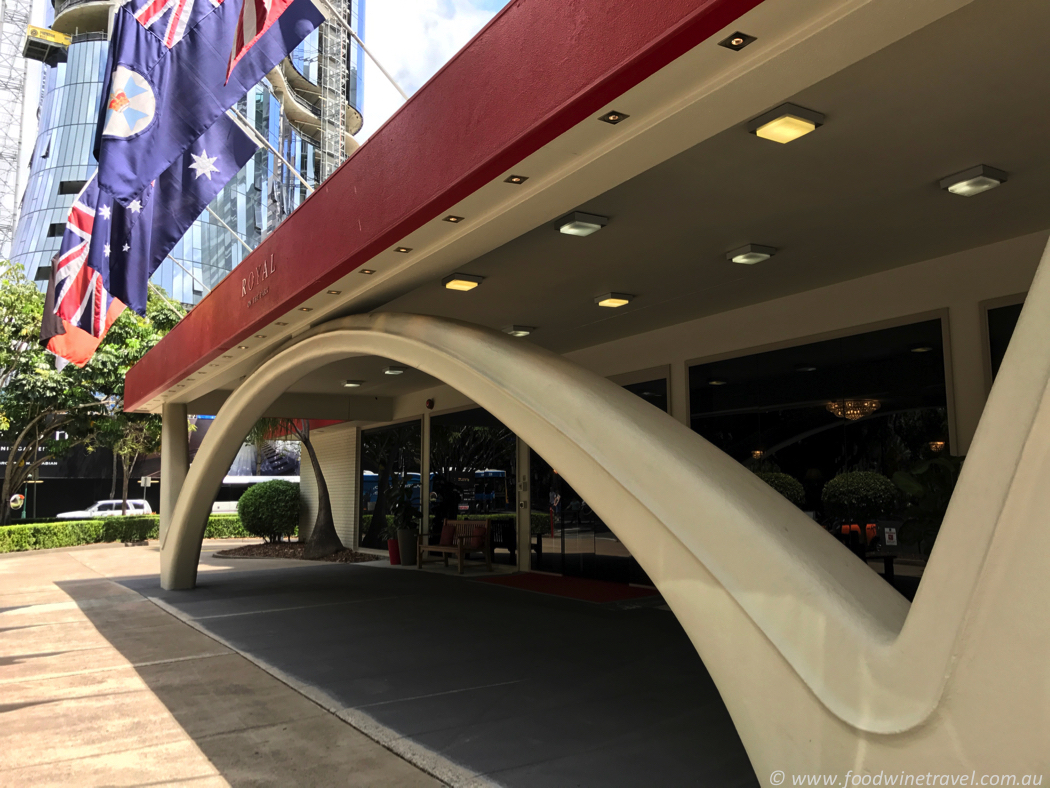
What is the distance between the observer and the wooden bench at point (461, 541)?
47.0 feet

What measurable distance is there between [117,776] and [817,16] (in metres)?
5.04

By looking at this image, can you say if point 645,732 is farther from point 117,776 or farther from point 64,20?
point 64,20

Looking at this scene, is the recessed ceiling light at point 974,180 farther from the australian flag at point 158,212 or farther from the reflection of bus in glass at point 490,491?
the reflection of bus in glass at point 490,491

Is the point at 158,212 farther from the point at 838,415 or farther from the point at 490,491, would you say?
the point at 490,491

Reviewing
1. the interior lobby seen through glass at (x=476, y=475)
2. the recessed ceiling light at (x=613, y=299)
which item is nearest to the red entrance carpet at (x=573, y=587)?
the interior lobby seen through glass at (x=476, y=475)

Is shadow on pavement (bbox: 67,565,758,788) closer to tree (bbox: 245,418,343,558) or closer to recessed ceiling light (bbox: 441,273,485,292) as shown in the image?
recessed ceiling light (bbox: 441,273,485,292)

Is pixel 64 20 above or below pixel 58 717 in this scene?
above

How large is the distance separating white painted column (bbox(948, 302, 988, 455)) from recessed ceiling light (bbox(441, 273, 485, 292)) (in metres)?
4.35

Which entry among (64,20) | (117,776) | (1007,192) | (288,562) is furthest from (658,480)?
(64,20)

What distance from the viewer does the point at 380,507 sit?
18562mm

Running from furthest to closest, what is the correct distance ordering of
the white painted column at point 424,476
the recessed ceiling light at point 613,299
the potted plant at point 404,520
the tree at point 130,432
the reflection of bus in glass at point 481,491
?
the tree at point 130,432 → the white painted column at point 424,476 → the potted plant at point 404,520 → the reflection of bus in glass at point 481,491 → the recessed ceiling light at point 613,299

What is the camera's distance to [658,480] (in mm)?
3973

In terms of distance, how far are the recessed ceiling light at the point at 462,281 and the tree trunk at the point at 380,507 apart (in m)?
11.1

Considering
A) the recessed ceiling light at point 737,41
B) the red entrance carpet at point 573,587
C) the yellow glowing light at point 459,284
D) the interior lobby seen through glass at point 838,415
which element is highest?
the yellow glowing light at point 459,284
